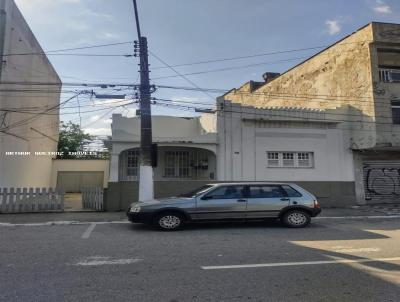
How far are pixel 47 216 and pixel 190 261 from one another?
869 cm

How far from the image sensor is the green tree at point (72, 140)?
123 ft

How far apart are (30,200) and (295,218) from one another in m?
10.2

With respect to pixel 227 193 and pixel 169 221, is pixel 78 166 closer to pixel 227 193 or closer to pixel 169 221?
pixel 169 221

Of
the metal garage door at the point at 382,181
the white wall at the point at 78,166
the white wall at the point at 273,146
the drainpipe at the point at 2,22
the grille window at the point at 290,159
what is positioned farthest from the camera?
the white wall at the point at 78,166

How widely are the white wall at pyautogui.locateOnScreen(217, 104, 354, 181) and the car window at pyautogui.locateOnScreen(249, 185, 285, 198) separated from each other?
5.75 metres

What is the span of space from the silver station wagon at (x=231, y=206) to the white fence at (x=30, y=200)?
18.3 feet

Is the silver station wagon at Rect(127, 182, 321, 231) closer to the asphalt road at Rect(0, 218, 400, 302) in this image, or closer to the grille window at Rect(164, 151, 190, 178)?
the asphalt road at Rect(0, 218, 400, 302)

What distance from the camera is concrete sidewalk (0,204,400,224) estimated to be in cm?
1233

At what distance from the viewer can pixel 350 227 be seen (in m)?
10.9

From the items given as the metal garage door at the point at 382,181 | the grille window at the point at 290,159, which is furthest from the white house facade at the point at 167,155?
the metal garage door at the point at 382,181

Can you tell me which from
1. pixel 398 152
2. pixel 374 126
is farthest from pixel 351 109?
pixel 398 152

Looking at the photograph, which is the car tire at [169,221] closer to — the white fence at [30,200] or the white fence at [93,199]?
the white fence at [93,199]

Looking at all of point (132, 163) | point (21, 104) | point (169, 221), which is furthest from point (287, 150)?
point (21, 104)

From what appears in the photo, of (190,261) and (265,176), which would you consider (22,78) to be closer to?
(265,176)
